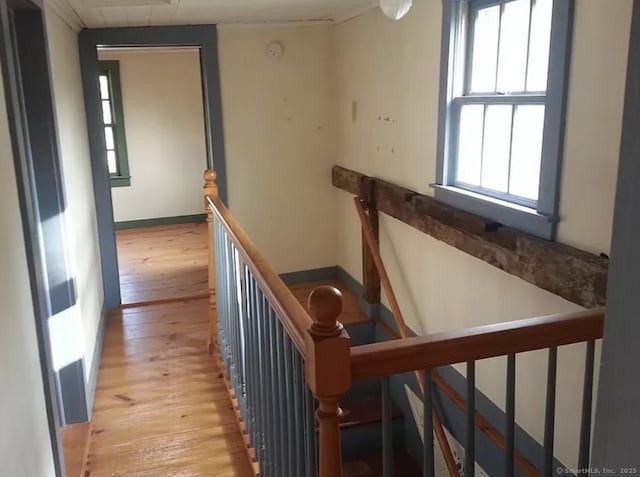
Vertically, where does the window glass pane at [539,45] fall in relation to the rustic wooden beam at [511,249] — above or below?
above

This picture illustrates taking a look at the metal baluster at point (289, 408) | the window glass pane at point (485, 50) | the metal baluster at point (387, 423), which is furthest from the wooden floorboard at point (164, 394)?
the window glass pane at point (485, 50)

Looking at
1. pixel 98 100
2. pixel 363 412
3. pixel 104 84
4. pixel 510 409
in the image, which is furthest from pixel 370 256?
pixel 104 84

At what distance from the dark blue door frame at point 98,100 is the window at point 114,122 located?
266 centimetres

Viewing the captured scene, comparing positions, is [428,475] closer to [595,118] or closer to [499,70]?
[595,118]

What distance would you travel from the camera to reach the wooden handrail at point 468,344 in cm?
114

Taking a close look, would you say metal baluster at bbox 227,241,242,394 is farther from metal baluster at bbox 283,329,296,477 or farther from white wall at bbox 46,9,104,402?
metal baluster at bbox 283,329,296,477

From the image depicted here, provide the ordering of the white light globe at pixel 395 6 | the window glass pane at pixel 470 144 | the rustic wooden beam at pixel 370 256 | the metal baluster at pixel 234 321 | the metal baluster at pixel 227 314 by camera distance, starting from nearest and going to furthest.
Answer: the white light globe at pixel 395 6 → the metal baluster at pixel 234 321 → the metal baluster at pixel 227 314 → the window glass pane at pixel 470 144 → the rustic wooden beam at pixel 370 256

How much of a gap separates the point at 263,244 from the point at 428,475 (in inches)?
144

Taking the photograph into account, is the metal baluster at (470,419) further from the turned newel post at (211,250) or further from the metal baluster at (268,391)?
the turned newel post at (211,250)

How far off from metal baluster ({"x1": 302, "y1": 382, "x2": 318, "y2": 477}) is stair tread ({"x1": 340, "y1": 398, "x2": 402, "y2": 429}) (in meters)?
2.32

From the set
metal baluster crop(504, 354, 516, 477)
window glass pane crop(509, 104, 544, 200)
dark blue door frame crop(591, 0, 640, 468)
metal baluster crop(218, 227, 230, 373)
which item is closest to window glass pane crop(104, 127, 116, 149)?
metal baluster crop(218, 227, 230, 373)

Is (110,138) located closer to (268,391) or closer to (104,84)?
(104,84)

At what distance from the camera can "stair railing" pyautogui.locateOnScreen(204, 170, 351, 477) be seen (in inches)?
44.4

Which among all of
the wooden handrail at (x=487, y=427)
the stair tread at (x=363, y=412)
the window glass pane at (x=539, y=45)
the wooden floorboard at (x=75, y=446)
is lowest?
the stair tread at (x=363, y=412)
